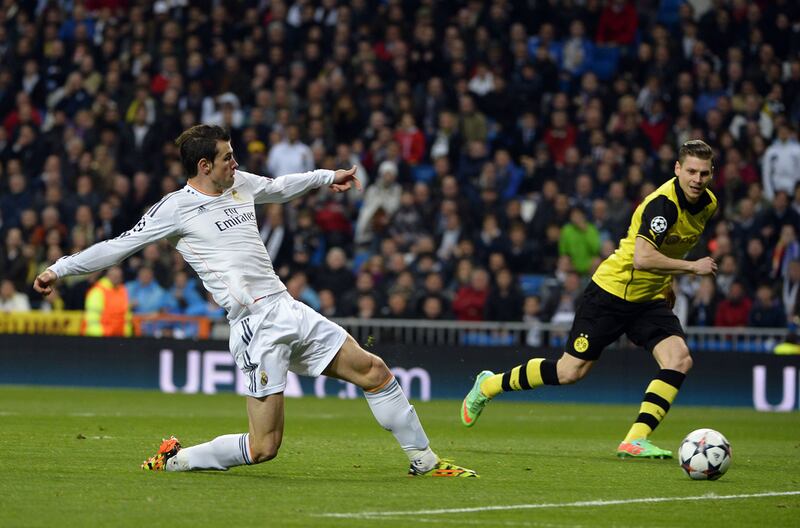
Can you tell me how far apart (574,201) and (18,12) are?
1105cm

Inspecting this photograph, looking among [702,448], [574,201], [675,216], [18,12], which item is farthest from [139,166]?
[702,448]

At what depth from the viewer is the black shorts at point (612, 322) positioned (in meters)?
11.1

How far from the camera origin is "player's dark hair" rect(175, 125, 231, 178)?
8680 millimetres

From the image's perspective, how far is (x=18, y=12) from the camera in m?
26.0

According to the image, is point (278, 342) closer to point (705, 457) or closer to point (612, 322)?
point (705, 457)

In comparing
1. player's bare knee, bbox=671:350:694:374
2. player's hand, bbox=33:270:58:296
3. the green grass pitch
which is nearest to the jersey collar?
player's bare knee, bbox=671:350:694:374

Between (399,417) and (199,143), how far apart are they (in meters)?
2.04

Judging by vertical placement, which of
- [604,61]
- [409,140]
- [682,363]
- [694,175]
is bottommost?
[682,363]

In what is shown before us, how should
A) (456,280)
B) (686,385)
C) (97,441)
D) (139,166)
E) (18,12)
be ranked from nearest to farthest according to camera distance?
(97,441) → (686,385) → (456,280) → (139,166) → (18,12)

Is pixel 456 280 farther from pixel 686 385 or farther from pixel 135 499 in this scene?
pixel 135 499

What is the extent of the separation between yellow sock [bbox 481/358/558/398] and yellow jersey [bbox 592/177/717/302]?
79cm

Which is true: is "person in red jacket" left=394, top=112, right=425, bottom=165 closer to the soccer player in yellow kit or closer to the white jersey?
the soccer player in yellow kit

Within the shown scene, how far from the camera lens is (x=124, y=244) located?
8391 mm

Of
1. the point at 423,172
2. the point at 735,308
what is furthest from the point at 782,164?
the point at 423,172
